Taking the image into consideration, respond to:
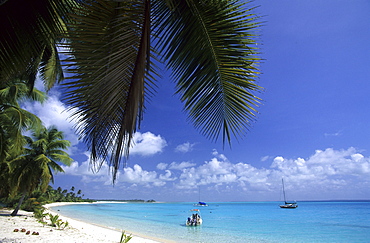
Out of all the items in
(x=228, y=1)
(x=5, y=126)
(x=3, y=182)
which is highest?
(x=5, y=126)

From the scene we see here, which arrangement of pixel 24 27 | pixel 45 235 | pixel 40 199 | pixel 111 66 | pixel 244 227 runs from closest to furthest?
pixel 111 66 → pixel 24 27 → pixel 45 235 → pixel 244 227 → pixel 40 199

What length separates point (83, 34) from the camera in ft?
5.22

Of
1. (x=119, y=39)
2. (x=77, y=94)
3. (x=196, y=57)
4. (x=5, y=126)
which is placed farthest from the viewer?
(x=5, y=126)

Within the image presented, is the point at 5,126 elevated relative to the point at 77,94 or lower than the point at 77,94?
elevated

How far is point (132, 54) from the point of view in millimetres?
1603

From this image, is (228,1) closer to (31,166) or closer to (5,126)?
(5,126)

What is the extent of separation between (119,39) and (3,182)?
22530mm

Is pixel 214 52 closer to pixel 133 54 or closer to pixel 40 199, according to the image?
pixel 133 54

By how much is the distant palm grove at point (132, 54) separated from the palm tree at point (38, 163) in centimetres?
1431

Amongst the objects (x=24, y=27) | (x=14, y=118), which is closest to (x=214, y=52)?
(x=24, y=27)

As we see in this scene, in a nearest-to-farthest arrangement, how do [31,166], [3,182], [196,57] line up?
[196,57] → [31,166] → [3,182]

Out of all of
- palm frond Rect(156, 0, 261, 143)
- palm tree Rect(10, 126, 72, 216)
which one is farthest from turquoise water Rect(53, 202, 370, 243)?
palm frond Rect(156, 0, 261, 143)

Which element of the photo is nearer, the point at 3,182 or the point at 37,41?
the point at 37,41

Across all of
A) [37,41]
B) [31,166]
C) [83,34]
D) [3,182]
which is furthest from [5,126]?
[3,182]
